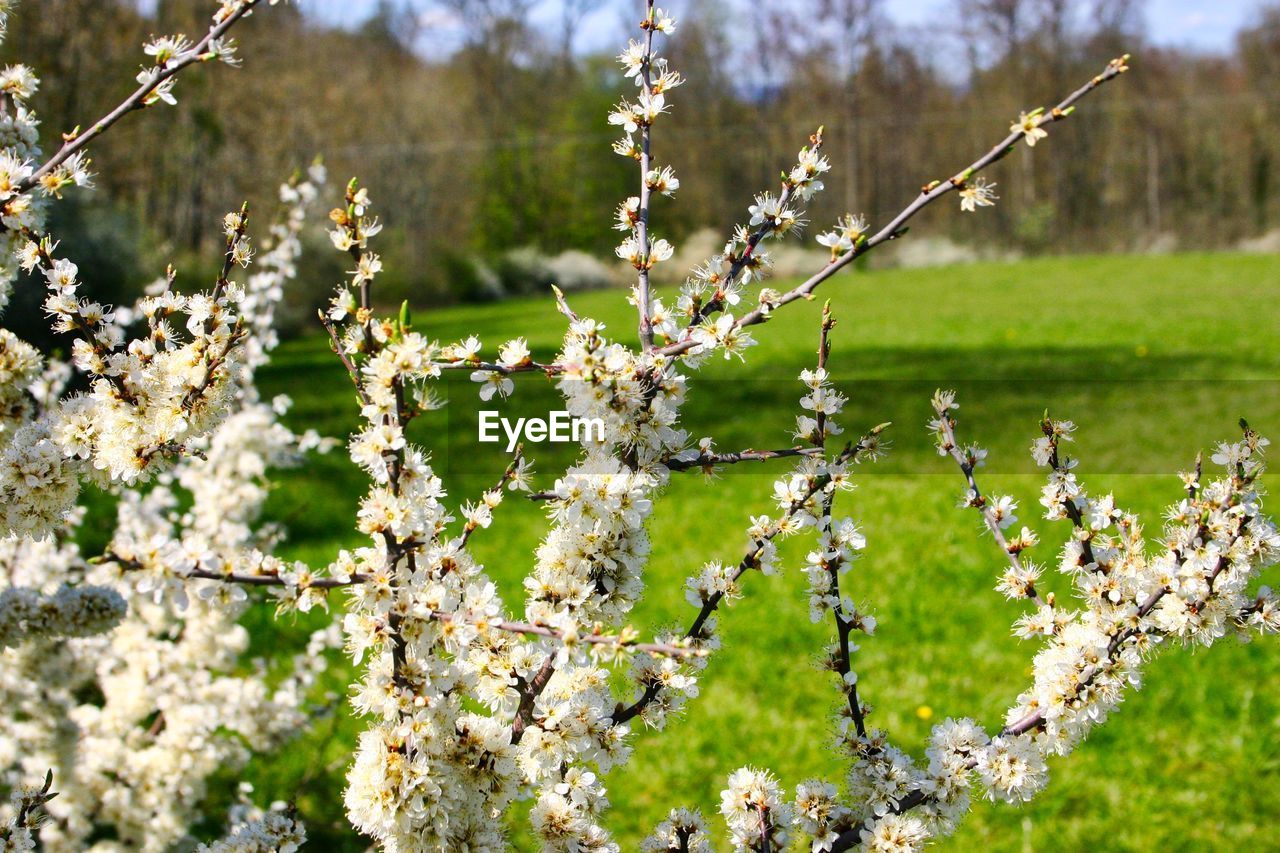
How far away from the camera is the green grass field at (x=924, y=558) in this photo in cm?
355

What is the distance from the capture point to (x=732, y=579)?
60.1 inches

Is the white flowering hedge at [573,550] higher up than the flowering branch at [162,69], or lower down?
lower down

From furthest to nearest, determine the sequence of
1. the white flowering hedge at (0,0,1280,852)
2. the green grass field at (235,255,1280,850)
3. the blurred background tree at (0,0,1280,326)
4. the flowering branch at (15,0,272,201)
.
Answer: the blurred background tree at (0,0,1280,326) → the green grass field at (235,255,1280,850) → the flowering branch at (15,0,272,201) → the white flowering hedge at (0,0,1280,852)

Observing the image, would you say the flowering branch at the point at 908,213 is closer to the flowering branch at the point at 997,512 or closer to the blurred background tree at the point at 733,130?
the flowering branch at the point at 997,512

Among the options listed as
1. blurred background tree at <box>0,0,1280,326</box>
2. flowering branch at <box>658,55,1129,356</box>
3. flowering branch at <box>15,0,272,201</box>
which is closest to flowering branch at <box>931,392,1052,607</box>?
flowering branch at <box>658,55,1129,356</box>

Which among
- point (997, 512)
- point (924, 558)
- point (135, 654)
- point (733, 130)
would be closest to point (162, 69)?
point (997, 512)

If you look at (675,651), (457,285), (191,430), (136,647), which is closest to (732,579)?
(675,651)

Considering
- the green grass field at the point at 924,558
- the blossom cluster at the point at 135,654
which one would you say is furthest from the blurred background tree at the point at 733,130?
the blossom cluster at the point at 135,654

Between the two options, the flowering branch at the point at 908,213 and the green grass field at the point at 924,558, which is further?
the green grass field at the point at 924,558

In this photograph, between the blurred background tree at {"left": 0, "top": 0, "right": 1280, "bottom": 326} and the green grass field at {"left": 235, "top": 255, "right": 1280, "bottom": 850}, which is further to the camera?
the blurred background tree at {"left": 0, "top": 0, "right": 1280, "bottom": 326}

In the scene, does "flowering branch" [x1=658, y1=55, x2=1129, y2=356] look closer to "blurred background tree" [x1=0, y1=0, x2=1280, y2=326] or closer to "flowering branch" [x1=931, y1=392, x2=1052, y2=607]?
"flowering branch" [x1=931, y1=392, x2=1052, y2=607]

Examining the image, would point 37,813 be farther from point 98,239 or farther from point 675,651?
point 98,239

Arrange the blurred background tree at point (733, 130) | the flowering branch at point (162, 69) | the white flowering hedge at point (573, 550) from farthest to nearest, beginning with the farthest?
the blurred background tree at point (733, 130)
the flowering branch at point (162, 69)
the white flowering hedge at point (573, 550)

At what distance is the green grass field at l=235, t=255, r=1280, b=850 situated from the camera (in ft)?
11.7
